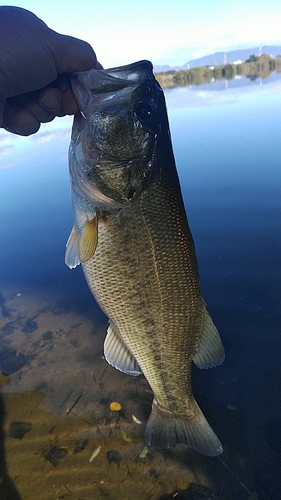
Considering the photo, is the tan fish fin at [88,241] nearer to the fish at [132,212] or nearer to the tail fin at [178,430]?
the fish at [132,212]

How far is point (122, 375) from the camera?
383 cm

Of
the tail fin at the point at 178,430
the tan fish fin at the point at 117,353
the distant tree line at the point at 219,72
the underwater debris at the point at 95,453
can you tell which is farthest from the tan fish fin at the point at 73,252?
the distant tree line at the point at 219,72

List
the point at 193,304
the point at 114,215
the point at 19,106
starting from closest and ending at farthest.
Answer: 1. the point at 114,215
2. the point at 193,304
3. the point at 19,106

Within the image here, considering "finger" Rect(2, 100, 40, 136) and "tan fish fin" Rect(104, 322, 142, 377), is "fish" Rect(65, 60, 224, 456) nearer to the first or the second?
"tan fish fin" Rect(104, 322, 142, 377)

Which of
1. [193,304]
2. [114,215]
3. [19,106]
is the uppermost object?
[19,106]

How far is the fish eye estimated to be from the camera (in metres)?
2.02

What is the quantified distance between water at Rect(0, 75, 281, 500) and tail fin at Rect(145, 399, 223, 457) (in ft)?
2.08

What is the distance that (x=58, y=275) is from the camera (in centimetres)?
596

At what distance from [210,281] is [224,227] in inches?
71.4

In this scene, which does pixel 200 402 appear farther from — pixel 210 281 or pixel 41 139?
Result: pixel 41 139

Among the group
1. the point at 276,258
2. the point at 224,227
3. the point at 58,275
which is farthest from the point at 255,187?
the point at 58,275

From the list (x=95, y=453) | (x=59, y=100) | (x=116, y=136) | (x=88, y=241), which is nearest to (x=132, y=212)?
(x=88, y=241)

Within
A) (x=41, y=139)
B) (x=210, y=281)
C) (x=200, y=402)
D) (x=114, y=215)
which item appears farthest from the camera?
(x=41, y=139)

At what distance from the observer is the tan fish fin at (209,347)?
7.58ft
